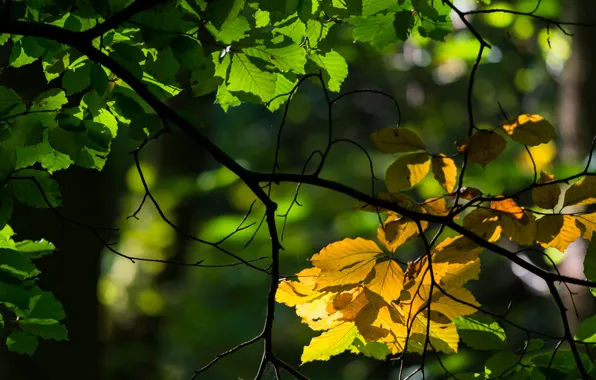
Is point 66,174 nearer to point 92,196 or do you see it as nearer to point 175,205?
point 92,196

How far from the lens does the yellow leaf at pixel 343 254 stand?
815 mm

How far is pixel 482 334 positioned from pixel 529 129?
0.89 ft

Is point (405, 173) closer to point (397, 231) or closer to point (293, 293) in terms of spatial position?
point (397, 231)

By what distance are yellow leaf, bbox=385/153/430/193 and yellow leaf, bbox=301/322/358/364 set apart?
0.66 feet

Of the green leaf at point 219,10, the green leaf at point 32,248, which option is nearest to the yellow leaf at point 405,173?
the green leaf at point 219,10

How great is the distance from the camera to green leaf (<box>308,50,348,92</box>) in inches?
40.7

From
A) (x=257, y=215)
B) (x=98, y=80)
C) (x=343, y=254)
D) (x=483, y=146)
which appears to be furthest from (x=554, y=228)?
(x=257, y=215)

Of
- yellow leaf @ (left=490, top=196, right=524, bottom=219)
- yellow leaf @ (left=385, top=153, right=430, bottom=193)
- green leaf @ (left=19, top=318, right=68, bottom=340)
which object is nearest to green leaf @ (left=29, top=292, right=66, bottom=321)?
green leaf @ (left=19, top=318, right=68, bottom=340)

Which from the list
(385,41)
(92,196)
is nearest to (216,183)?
(92,196)

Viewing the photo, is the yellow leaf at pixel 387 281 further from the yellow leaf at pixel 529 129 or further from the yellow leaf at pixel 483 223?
the yellow leaf at pixel 529 129

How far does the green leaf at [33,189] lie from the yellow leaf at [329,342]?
1.22 feet

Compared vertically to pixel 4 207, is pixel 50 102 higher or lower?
higher

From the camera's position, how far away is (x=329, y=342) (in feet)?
2.93

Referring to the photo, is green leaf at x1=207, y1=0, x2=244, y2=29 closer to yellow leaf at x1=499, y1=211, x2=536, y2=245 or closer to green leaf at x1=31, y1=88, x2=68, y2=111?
green leaf at x1=31, y1=88, x2=68, y2=111
